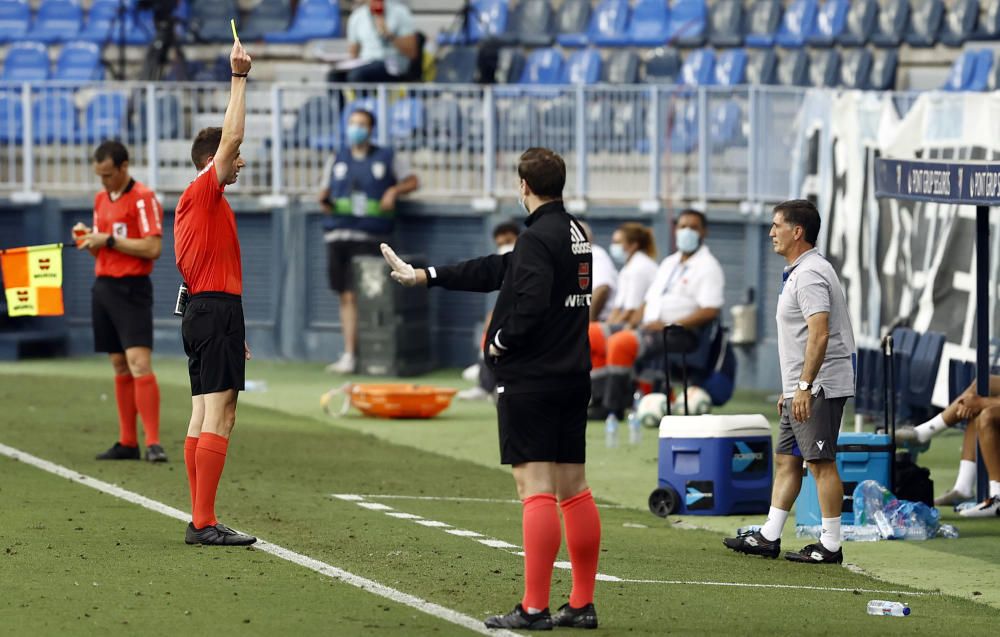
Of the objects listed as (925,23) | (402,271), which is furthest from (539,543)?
(925,23)

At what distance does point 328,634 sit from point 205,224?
269cm

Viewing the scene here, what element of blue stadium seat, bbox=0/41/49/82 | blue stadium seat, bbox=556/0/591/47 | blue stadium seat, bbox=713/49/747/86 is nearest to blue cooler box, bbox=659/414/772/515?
blue stadium seat, bbox=713/49/747/86

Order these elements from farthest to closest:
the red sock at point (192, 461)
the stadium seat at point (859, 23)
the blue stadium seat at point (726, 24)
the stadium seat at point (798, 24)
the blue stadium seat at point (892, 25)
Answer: the blue stadium seat at point (726, 24) < the stadium seat at point (798, 24) < the stadium seat at point (859, 23) < the blue stadium seat at point (892, 25) < the red sock at point (192, 461)

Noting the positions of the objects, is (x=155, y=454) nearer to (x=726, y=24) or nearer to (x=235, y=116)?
(x=235, y=116)

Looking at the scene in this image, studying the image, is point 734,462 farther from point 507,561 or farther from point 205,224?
point 205,224

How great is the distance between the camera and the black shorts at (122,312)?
41.4ft

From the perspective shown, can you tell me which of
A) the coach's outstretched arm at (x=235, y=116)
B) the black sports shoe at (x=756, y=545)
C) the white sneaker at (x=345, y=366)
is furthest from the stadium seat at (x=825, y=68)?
the coach's outstretched arm at (x=235, y=116)

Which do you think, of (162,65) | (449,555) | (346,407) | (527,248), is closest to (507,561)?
(449,555)

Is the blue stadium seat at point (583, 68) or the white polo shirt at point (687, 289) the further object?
the blue stadium seat at point (583, 68)

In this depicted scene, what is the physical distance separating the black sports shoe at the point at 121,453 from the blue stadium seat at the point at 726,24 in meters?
12.3

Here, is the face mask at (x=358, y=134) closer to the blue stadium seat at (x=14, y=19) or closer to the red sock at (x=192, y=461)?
the blue stadium seat at (x=14, y=19)

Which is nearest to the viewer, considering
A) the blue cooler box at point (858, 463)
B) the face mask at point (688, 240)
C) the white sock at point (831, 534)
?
the white sock at point (831, 534)

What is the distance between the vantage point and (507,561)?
947 centimetres

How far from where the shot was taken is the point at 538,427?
754 centimetres
